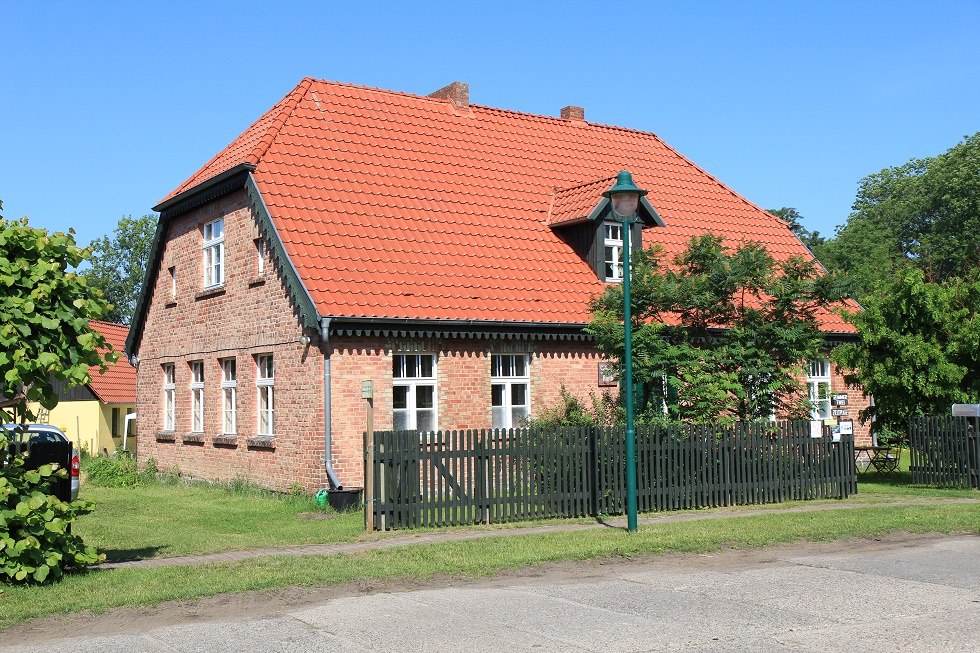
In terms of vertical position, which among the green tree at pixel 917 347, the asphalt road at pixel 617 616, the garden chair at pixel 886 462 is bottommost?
the asphalt road at pixel 617 616

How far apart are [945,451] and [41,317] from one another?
649 inches

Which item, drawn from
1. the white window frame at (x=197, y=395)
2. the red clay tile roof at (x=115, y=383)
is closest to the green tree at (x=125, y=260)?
the red clay tile roof at (x=115, y=383)

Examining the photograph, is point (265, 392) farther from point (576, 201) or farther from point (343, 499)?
point (576, 201)

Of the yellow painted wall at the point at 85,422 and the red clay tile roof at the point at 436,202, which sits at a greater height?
the red clay tile roof at the point at 436,202

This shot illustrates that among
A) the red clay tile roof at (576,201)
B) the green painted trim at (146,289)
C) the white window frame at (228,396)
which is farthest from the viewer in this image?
A: the green painted trim at (146,289)

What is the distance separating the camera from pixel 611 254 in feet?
75.3

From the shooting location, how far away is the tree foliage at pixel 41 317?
10.3 metres

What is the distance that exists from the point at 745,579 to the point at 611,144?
746 inches

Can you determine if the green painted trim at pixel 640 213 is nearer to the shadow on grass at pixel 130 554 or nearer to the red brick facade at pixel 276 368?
the red brick facade at pixel 276 368

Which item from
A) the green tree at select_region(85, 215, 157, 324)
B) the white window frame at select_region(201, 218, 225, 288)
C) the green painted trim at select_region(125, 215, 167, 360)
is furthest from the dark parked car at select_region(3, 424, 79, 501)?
the green tree at select_region(85, 215, 157, 324)

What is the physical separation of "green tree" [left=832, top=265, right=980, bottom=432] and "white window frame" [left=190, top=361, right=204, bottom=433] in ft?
45.1

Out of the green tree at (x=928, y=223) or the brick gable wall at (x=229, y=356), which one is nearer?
the brick gable wall at (x=229, y=356)

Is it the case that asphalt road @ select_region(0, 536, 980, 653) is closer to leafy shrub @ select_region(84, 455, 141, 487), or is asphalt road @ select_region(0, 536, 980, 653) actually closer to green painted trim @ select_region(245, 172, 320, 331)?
green painted trim @ select_region(245, 172, 320, 331)

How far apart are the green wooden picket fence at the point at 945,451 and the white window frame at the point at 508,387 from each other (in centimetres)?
745
